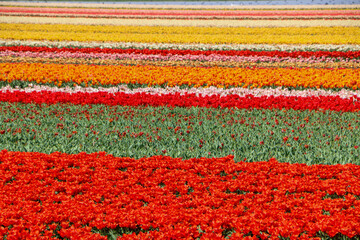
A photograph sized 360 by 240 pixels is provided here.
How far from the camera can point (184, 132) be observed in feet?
27.2

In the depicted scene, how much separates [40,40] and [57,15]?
17.8 metres

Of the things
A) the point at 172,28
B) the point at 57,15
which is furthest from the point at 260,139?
the point at 57,15

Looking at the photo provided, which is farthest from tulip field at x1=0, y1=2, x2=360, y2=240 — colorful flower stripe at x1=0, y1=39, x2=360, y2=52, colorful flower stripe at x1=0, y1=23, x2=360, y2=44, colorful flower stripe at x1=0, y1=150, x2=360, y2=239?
colorful flower stripe at x1=0, y1=23, x2=360, y2=44

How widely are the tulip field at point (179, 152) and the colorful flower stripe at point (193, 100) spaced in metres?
0.04

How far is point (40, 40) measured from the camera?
24031 mm

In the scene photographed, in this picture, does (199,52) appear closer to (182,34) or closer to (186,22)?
(182,34)

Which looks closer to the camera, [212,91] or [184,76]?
[212,91]

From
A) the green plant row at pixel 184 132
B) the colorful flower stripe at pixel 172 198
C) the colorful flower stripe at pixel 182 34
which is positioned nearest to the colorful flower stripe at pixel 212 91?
the green plant row at pixel 184 132

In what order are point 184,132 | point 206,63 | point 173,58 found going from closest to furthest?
point 184,132
point 206,63
point 173,58

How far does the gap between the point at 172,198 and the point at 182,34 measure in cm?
2290

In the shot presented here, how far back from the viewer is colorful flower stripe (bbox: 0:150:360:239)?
4641 millimetres

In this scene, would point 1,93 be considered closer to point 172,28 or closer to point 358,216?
point 358,216

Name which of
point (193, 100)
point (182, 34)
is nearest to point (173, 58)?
point (193, 100)

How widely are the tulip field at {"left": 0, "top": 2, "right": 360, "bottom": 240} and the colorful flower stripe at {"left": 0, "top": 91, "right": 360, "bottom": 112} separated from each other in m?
0.04
